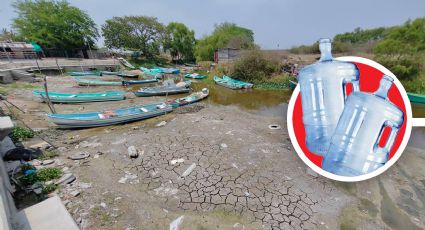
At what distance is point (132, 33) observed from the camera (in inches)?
1366

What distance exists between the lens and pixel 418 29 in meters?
16.1

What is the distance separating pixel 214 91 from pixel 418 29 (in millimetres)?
19878

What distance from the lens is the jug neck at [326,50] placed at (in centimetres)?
146

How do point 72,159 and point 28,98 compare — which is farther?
point 28,98

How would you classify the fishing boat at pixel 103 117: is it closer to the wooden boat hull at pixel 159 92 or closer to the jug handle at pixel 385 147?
the wooden boat hull at pixel 159 92

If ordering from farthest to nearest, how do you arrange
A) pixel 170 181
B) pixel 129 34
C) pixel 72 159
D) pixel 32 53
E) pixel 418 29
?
pixel 129 34, pixel 32 53, pixel 418 29, pixel 72 159, pixel 170 181

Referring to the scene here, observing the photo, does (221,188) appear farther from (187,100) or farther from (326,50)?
(187,100)

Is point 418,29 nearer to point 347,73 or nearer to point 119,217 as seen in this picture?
point 347,73

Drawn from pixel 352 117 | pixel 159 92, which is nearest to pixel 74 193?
pixel 352 117

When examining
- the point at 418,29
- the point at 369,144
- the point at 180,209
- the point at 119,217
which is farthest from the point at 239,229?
the point at 418,29

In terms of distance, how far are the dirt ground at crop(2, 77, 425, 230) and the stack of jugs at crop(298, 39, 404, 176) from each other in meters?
3.82

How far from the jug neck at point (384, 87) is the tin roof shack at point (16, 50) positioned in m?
37.8

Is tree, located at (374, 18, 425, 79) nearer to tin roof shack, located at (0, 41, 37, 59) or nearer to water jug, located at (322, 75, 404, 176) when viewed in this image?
water jug, located at (322, 75, 404, 176)

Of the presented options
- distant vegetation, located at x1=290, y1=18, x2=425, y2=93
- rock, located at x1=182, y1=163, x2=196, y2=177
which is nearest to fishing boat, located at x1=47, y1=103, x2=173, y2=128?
rock, located at x1=182, y1=163, x2=196, y2=177
